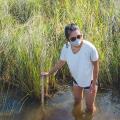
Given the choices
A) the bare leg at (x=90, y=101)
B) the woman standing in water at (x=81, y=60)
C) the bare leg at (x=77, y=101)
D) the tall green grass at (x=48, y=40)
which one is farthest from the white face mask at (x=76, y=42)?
the tall green grass at (x=48, y=40)

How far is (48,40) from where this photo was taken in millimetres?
5707

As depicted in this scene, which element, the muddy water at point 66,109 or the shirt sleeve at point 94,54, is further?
the muddy water at point 66,109

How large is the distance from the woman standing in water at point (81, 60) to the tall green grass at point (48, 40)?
0.52 m

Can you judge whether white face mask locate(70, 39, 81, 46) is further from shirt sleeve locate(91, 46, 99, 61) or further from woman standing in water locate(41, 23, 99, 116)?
shirt sleeve locate(91, 46, 99, 61)

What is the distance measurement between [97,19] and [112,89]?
1334mm

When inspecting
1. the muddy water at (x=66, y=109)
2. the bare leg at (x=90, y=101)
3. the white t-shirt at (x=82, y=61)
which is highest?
the white t-shirt at (x=82, y=61)

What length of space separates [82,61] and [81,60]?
2cm

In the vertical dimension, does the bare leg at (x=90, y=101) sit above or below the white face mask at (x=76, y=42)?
below

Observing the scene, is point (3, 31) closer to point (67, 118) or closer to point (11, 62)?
point (11, 62)

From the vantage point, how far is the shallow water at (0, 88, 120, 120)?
203 inches

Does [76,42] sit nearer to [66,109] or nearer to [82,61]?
[82,61]

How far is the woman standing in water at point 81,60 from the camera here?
436 cm

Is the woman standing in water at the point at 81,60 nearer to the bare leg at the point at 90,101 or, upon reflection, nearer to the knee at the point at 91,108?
the bare leg at the point at 90,101

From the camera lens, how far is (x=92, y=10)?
6418mm
